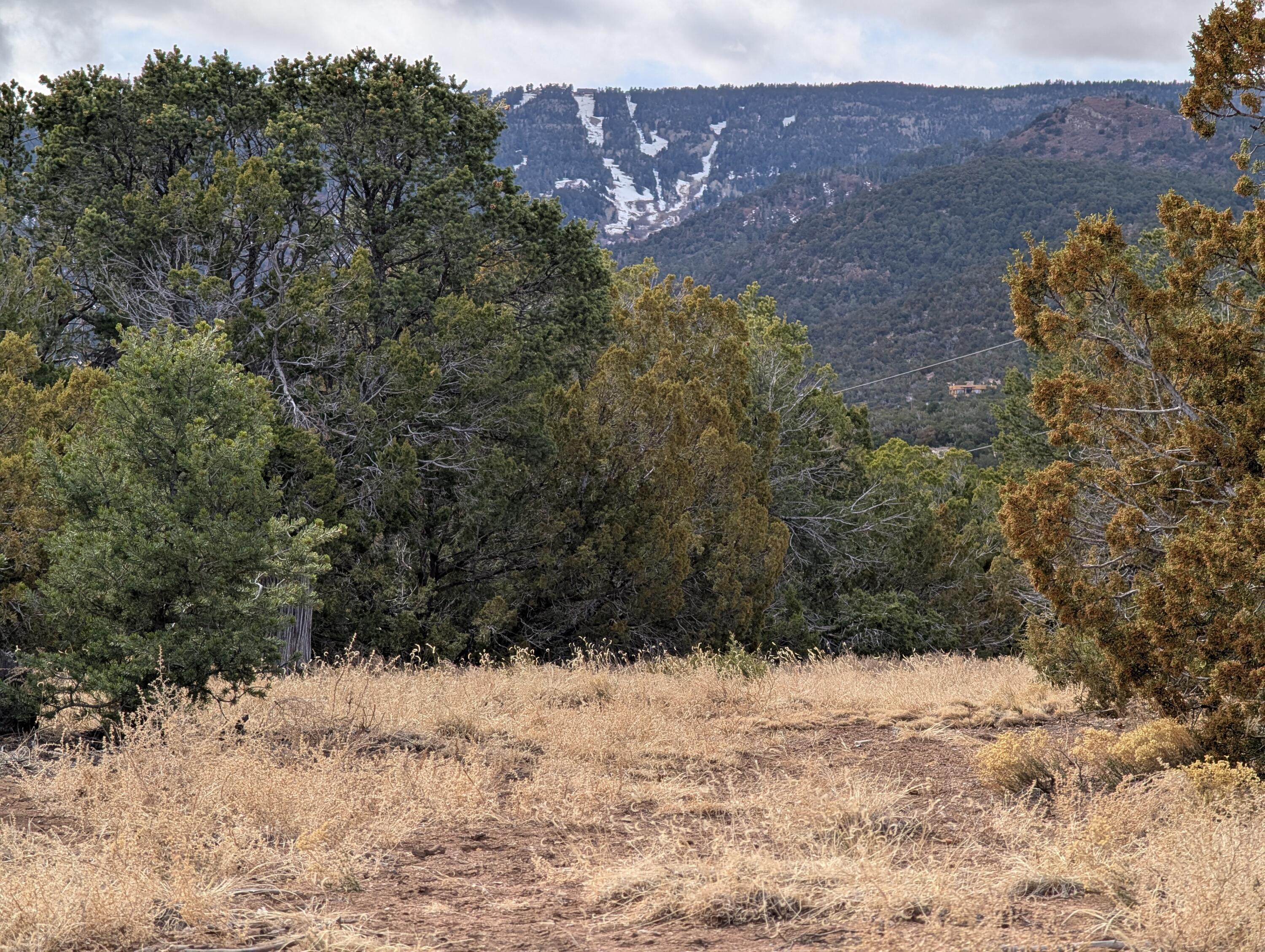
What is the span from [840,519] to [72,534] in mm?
18013

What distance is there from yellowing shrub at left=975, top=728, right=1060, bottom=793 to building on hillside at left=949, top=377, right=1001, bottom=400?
5391 cm

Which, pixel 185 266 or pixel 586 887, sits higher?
pixel 185 266

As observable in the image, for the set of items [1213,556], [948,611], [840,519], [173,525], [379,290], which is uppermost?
[379,290]

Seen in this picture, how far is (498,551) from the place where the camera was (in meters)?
16.5

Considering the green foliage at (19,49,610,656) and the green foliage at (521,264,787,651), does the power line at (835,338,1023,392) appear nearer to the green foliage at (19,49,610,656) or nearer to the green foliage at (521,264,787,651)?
the green foliage at (521,264,787,651)

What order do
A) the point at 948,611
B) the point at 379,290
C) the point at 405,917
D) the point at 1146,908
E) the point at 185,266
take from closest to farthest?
1. the point at 1146,908
2. the point at 405,917
3. the point at 185,266
4. the point at 379,290
5. the point at 948,611

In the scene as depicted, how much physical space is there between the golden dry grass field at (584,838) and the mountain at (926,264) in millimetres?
44403

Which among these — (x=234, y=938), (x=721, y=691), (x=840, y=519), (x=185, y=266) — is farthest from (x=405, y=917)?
(x=840, y=519)

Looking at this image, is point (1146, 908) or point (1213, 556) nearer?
point (1146, 908)

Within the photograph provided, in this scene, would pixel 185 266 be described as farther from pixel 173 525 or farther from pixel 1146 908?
pixel 1146 908

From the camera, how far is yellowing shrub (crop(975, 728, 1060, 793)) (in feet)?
22.3

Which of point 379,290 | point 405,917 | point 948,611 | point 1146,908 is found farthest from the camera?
point 948,611

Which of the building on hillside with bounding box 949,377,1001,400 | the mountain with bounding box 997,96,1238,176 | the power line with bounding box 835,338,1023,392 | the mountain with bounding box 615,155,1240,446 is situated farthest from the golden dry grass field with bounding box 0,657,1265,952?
the mountain with bounding box 997,96,1238,176

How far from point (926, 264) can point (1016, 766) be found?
92218 mm
